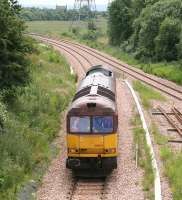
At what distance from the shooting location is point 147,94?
114 ft

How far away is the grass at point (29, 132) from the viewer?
52.6 ft

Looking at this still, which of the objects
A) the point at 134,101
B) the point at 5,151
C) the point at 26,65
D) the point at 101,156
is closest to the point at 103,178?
the point at 101,156

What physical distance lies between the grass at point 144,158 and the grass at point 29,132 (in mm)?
3506

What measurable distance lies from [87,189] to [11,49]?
7.43m

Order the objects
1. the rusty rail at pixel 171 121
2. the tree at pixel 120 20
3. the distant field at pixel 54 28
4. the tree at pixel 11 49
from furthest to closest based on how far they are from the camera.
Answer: the distant field at pixel 54 28 < the tree at pixel 120 20 < the rusty rail at pixel 171 121 < the tree at pixel 11 49

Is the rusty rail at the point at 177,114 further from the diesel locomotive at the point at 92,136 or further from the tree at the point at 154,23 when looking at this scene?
the tree at the point at 154,23

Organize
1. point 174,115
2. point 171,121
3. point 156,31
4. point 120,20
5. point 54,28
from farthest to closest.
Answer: point 54,28 → point 120,20 → point 156,31 → point 174,115 → point 171,121

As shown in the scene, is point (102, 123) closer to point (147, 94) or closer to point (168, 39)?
point (147, 94)

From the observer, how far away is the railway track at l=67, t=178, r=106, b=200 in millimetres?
15617

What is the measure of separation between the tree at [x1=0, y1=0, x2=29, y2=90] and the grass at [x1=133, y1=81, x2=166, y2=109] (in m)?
10.8

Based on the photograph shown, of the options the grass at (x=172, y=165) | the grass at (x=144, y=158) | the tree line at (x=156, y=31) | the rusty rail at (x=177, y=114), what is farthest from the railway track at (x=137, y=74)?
the grass at (x=172, y=165)

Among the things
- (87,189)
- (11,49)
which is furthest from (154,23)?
(87,189)

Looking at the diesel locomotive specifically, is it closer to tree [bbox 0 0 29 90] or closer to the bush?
tree [bbox 0 0 29 90]

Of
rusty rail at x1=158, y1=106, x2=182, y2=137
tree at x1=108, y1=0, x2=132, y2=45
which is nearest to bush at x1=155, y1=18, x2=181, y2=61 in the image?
tree at x1=108, y1=0, x2=132, y2=45
